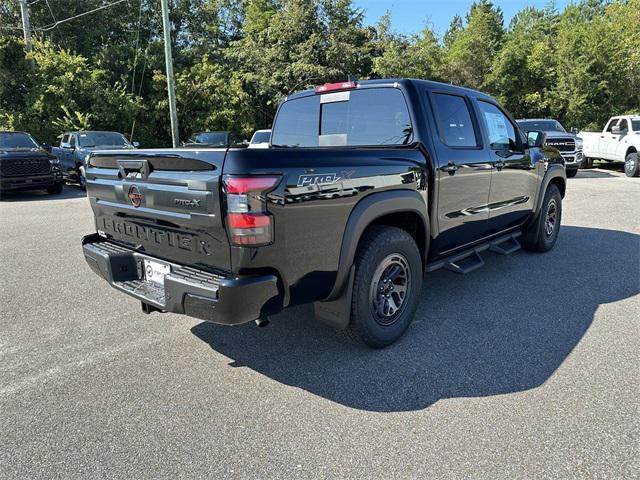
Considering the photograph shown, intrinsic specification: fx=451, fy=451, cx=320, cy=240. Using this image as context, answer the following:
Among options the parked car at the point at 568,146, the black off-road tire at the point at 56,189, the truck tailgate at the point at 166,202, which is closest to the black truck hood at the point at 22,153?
the black off-road tire at the point at 56,189

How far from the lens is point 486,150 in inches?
170

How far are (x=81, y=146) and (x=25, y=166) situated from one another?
2252 millimetres

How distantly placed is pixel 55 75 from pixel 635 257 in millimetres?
21388

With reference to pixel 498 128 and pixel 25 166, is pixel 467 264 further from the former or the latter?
pixel 25 166

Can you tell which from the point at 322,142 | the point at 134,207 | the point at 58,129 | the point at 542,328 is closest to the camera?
the point at 134,207

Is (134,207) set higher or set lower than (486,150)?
lower

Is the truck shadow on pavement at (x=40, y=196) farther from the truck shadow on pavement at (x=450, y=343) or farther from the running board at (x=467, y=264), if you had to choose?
the running board at (x=467, y=264)

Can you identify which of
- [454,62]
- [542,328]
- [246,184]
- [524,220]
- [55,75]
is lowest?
[542,328]

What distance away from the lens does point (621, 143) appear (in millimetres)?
15305

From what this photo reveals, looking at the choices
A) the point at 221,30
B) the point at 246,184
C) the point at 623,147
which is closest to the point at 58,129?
the point at 221,30

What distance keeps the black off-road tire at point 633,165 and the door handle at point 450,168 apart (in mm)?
14358

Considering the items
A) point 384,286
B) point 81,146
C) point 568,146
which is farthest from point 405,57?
point 384,286

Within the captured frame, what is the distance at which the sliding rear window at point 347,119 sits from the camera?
364 cm

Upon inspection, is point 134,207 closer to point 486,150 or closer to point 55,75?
point 486,150
